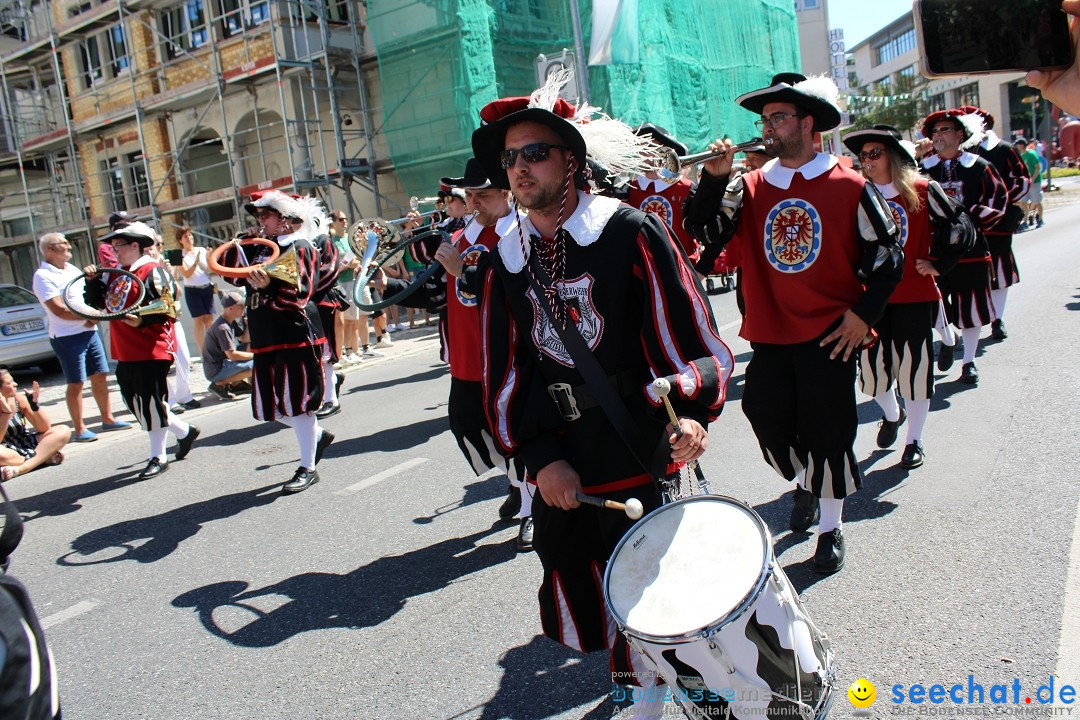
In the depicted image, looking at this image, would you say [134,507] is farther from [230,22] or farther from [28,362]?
[230,22]

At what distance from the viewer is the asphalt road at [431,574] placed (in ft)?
9.96

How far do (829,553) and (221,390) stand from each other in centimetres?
779

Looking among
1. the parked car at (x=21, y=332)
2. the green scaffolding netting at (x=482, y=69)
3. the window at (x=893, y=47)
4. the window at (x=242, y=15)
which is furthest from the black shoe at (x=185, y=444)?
the window at (x=893, y=47)

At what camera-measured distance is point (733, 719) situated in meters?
2.04

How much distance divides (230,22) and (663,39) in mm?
10289

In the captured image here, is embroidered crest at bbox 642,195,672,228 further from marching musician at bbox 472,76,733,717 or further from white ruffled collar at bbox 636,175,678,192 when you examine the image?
marching musician at bbox 472,76,733,717

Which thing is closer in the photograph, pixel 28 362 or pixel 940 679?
pixel 940 679

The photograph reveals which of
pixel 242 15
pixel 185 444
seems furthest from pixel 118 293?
pixel 242 15

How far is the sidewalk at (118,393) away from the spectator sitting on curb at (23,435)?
0.42 meters

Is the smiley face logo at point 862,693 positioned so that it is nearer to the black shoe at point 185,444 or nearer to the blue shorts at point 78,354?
the black shoe at point 185,444

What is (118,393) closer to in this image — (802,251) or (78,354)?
(78,354)

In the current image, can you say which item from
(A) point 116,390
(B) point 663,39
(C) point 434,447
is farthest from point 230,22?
(C) point 434,447

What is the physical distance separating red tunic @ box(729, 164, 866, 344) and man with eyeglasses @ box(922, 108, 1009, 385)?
3502mm

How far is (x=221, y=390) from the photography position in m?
9.58
